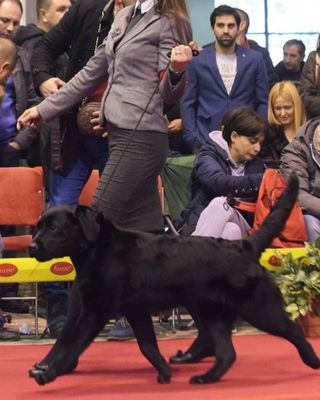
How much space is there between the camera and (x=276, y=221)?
165 inches

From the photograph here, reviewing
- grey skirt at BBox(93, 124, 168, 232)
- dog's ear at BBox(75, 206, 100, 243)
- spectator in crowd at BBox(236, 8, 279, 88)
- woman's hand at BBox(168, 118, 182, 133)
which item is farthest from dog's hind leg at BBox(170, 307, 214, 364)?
spectator in crowd at BBox(236, 8, 279, 88)

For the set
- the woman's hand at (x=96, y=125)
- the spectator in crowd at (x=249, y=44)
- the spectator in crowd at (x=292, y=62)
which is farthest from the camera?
the spectator in crowd at (x=292, y=62)

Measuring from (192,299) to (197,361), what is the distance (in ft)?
1.75

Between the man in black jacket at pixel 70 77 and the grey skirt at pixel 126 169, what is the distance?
50 cm

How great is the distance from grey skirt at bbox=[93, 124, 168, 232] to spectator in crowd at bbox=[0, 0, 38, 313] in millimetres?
1720

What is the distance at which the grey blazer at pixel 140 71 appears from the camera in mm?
4516

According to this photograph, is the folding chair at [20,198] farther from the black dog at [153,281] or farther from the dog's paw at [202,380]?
A: the dog's paw at [202,380]

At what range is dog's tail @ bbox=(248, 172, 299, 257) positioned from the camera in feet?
13.8

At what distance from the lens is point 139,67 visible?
4.56m

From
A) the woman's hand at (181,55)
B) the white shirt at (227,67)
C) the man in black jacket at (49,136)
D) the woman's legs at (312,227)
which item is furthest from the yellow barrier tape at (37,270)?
the white shirt at (227,67)

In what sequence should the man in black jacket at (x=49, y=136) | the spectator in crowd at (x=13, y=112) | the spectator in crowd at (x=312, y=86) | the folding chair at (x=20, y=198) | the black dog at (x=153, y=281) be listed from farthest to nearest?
1. the spectator in crowd at (x=312, y=86)
2. the spectator in crowd at (x=13, y=112)
3. the folding chair at (x=20, y=198)
4. the man in black jacket at (x=49, y=136)
5. the black dog at (x=153, y=281)

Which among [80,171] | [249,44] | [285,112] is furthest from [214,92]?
[80,171]

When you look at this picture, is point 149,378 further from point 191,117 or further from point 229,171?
point 191,117

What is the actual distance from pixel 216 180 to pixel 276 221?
1.79m
